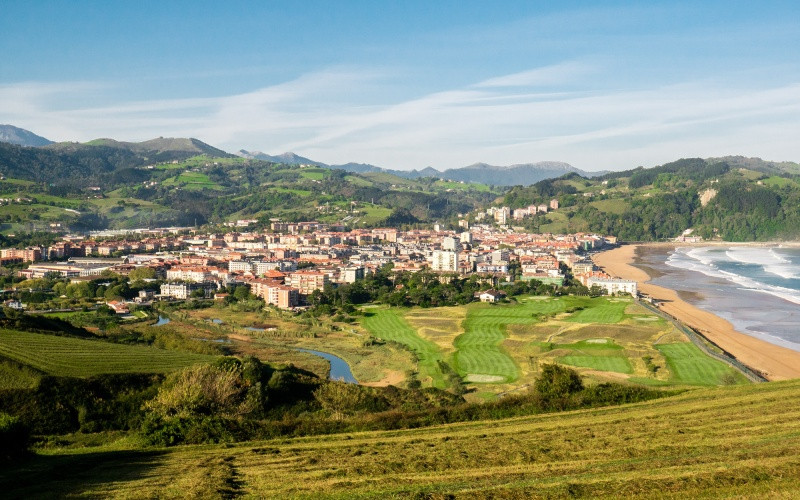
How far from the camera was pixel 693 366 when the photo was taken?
3222 cm

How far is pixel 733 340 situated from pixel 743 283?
97.6ft

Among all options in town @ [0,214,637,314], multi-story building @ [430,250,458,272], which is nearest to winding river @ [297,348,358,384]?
town @ [0,214,637,314]

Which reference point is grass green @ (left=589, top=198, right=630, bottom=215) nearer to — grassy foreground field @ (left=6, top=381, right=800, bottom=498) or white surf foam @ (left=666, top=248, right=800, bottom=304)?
white surf foam @ (left=666, top=248, right=800, bottom=304)

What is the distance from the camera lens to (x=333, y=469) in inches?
475

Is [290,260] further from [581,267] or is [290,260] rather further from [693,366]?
[693,366]

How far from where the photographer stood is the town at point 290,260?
66.4 m

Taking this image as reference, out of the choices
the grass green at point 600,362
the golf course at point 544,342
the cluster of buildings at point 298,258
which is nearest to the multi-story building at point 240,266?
the cluster of buildings at point 298,258

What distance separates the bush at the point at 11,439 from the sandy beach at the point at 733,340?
2887cm

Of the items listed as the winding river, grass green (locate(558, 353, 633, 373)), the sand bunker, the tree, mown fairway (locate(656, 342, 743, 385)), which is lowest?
the winding river

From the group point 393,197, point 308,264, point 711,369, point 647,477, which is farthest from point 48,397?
point 393,197

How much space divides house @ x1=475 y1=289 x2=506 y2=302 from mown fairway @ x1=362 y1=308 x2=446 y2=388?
8972 mm

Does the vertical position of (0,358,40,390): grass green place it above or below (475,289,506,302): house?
above

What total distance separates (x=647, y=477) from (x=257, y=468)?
6547 millimetres

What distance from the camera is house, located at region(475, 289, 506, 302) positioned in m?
60.1
